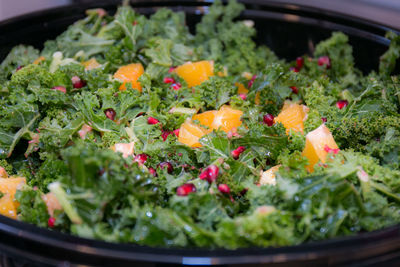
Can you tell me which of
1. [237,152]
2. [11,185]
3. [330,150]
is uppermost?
[330,150]

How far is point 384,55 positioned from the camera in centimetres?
244

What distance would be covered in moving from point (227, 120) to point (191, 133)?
0.20 m

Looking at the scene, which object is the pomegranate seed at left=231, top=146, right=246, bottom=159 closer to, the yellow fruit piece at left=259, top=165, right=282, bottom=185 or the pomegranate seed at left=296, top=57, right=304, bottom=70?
the yellow fruit piece at left=259, top=165, right=282, bottom=185

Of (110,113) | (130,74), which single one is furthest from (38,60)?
(110,113)

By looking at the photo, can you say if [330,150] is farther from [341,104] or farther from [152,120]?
[152,120]

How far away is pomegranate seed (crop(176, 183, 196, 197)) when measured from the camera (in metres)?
1.51

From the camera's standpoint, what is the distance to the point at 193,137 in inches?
76.0

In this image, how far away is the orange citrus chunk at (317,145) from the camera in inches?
68.1

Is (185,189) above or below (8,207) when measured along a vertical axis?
above

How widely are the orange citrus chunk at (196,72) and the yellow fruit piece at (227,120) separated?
0.39 meters

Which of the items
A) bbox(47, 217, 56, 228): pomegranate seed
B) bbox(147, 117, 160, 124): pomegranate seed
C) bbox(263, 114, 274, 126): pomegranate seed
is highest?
bbox(263, 114, 274, 126): pomegranate seed

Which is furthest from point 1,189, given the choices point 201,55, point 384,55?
point 384,55

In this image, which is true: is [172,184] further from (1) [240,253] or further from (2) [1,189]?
(2) [1,189]

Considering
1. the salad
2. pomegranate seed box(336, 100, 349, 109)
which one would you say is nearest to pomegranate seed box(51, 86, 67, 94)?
the salad
